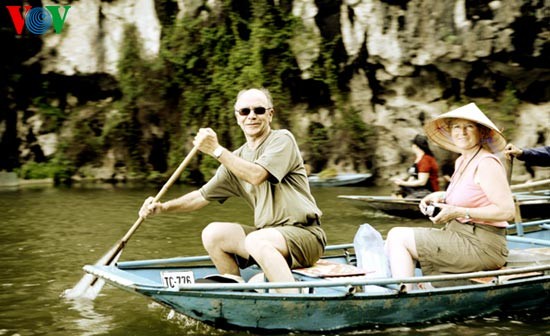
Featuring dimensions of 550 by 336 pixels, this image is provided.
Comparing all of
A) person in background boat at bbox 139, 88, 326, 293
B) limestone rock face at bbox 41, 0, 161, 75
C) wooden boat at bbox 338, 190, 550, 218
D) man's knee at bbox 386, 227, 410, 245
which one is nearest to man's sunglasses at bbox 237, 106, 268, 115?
person in background boat at bbox 139, 88, 326, 293

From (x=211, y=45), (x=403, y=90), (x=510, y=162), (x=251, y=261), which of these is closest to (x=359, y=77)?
(x=403, y=90)

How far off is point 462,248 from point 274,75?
51.7 ft

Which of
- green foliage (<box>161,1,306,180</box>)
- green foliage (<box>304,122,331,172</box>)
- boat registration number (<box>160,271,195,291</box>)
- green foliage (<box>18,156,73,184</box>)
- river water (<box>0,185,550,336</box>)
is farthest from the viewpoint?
green foliage (<box>18,156,73,184</box>)

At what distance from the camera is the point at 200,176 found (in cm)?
2108

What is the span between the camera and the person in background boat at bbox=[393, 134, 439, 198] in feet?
35.3

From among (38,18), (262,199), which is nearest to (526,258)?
(262,199)

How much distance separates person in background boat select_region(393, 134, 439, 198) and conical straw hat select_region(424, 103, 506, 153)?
4619 mm

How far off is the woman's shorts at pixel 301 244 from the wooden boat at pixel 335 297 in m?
0.14

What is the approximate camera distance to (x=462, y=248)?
18.1 feet

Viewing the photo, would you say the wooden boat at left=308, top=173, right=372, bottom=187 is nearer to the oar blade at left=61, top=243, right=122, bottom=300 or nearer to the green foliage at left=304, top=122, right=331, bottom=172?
the green foliage at left=304, top=122, right=331, bottom=172

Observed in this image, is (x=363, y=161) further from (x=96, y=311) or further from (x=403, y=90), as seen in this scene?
(x=96, y=311)

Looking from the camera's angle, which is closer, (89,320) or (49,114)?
(89,320)

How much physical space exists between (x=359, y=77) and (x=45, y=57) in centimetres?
935

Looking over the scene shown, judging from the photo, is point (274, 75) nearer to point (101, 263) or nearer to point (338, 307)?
point (101, 263)
